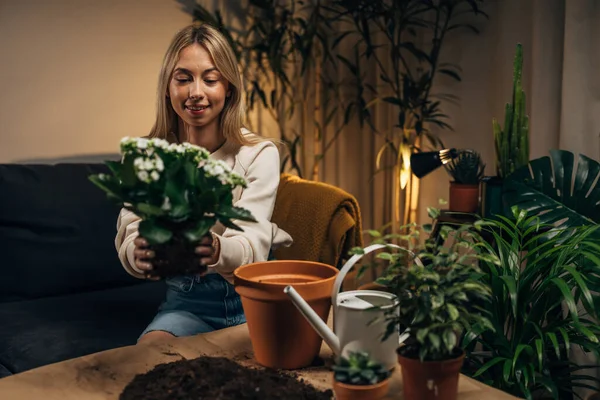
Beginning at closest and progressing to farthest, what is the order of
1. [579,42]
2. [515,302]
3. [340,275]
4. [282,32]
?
[340,275] → [515,302] → [579,42] → [282,32]

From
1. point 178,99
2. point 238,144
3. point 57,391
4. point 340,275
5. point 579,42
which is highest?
point 579,42

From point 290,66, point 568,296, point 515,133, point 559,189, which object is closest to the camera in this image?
point 568,296

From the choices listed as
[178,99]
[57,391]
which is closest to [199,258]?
[57,391]

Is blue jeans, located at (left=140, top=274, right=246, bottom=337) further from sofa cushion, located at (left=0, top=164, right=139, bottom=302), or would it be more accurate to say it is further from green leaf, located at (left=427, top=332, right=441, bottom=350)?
green leaf, located at (left=427, top=332, right=441, bottom=350)

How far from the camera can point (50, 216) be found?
215 centimetres

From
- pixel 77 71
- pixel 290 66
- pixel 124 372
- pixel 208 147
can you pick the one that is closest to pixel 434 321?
pixel 124 372

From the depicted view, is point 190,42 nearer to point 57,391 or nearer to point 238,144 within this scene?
point 238,144

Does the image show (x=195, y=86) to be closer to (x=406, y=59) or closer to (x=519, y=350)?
(x=519, y=350)

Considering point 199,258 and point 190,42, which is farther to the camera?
point 190,42

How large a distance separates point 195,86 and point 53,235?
95cm

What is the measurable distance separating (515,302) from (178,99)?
100cm

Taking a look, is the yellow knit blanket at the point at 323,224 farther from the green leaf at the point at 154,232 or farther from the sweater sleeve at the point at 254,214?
the green leaf at the point at 154,232

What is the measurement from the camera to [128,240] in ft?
4.77

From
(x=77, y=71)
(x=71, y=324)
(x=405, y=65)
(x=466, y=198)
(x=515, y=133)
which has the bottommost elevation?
(x=71, y=324)
